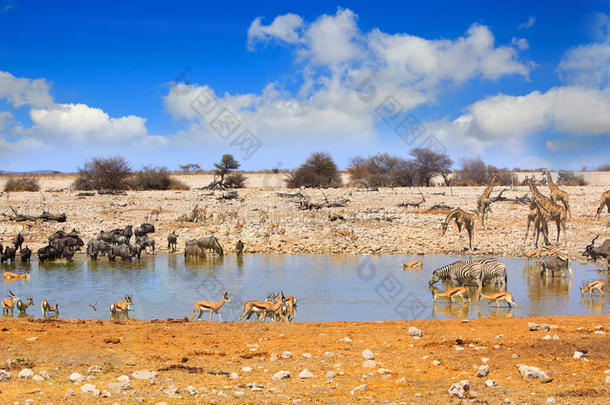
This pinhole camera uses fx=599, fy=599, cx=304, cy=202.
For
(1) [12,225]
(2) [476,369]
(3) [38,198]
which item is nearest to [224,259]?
(1) [12,225]

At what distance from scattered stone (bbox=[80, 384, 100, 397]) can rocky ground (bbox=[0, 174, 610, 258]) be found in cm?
1450

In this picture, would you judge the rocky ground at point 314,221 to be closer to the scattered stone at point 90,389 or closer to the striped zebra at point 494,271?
the striped zebra at point 494,271

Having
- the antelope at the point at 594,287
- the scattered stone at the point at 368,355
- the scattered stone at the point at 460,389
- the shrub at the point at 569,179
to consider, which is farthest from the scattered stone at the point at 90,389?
the shrub at the point at 569,179

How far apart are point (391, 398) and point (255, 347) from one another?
2794mm

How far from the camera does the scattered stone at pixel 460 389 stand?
586 cm

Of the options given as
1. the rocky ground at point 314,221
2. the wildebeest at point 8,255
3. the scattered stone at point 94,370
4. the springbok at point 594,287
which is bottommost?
the scattered stone at point 94,370

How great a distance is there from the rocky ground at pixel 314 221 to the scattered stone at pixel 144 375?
13805mm

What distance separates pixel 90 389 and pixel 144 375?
73 cm

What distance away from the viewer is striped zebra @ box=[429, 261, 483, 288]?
13.8 metres

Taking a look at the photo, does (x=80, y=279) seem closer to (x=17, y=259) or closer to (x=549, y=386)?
(x=17, y=259)

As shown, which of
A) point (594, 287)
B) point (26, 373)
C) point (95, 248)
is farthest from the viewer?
point (95, 248)

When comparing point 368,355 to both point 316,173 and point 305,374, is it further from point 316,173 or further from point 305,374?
point 316,173

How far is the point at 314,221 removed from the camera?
2477 cm

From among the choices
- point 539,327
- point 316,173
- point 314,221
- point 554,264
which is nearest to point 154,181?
point 316,173
